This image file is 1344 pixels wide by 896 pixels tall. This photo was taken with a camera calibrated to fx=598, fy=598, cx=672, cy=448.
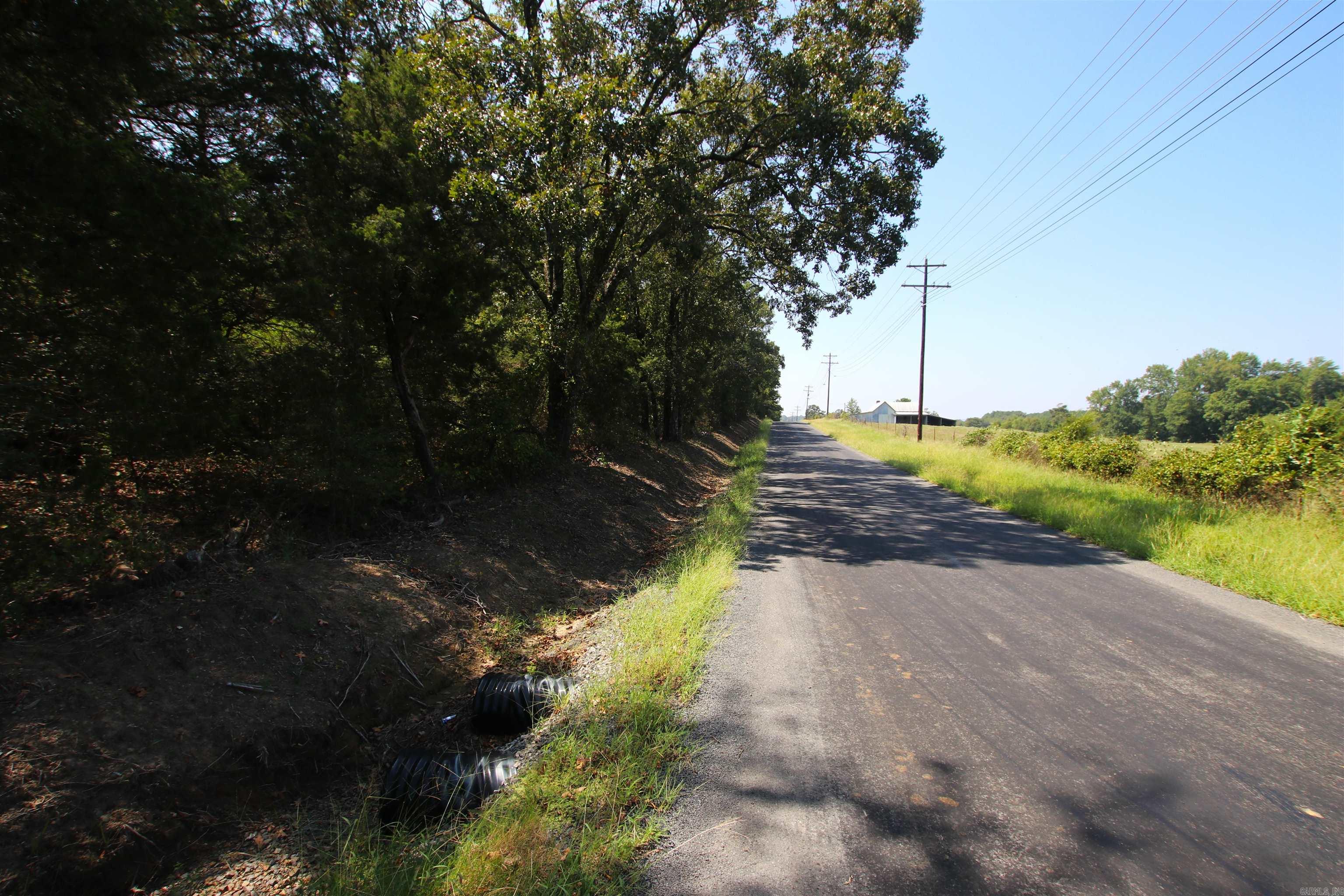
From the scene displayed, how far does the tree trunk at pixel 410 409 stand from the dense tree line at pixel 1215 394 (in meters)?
21.7

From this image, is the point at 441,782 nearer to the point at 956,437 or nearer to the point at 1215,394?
the point at 956,437

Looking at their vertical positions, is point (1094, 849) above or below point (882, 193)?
below

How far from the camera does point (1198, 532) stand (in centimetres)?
776

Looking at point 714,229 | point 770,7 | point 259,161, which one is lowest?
point 259,161

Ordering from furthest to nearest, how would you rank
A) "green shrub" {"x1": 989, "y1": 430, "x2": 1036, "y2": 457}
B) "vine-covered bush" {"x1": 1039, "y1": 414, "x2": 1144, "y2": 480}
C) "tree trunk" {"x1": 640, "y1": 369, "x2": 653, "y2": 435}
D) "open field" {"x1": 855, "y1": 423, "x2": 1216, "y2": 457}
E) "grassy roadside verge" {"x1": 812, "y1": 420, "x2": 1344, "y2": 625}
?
"green shrub" {"x1": 989, "y1": 430, "x2": 1036, "y2": 457} < "tree trunk" {"x1": 640, "y1": 369, "x2": 653, "y2": 435} < "vine-covered bush" {"x1": 1039, "y1": 414, "x2": 1144, "y2": 480} < "open field" {"x1": 855, "y1": 423, "x2": 1216, "y2": 457} < "grassy roadside verge" {"x1": 812, "y1": 420, "x2": 1344, "y2": 625}

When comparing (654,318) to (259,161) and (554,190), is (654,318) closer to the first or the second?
(554,190)

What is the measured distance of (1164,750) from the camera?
10.6 feet

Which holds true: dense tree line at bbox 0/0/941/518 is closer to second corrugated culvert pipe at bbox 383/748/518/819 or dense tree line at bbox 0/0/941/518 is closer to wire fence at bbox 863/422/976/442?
second corrugated culvert pipe at bbox 383/748/518/819

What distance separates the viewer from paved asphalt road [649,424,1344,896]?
8.05 feet

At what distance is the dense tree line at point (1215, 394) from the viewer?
2802 cm

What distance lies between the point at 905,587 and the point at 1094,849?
160 inches

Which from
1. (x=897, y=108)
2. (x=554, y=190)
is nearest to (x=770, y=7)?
(x=897, y=108)

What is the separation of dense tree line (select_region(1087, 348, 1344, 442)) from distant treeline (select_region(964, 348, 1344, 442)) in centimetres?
6

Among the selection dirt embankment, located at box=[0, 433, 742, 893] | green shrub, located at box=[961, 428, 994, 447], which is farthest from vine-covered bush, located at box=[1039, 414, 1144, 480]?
dirt embankment, located at box=[0, 433, 742, 893]
